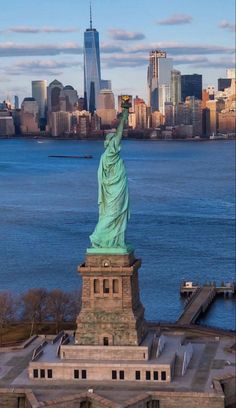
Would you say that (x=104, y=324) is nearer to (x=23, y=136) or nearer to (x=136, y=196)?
(x=136, y=196)

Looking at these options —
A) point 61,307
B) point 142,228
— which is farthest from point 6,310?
point 142,228

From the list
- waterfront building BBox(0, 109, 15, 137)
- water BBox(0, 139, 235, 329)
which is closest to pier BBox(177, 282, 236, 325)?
water BBox(0, 139, 235, 329)

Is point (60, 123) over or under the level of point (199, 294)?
over

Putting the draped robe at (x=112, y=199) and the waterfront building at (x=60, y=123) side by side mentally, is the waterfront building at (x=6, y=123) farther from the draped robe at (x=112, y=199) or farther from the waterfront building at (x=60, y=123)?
the draped robe at (x=112, y=199)

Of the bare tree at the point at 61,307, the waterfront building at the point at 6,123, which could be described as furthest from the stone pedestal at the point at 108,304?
the waterfront building at the point at 6,123

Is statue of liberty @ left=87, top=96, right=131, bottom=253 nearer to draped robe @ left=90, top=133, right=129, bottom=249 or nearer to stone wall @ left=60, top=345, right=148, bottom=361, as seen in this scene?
draped robe @ left=90, top=133, right=129, bottom=249

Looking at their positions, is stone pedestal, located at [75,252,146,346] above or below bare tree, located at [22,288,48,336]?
above

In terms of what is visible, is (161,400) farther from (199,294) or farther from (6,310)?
(199,294)
